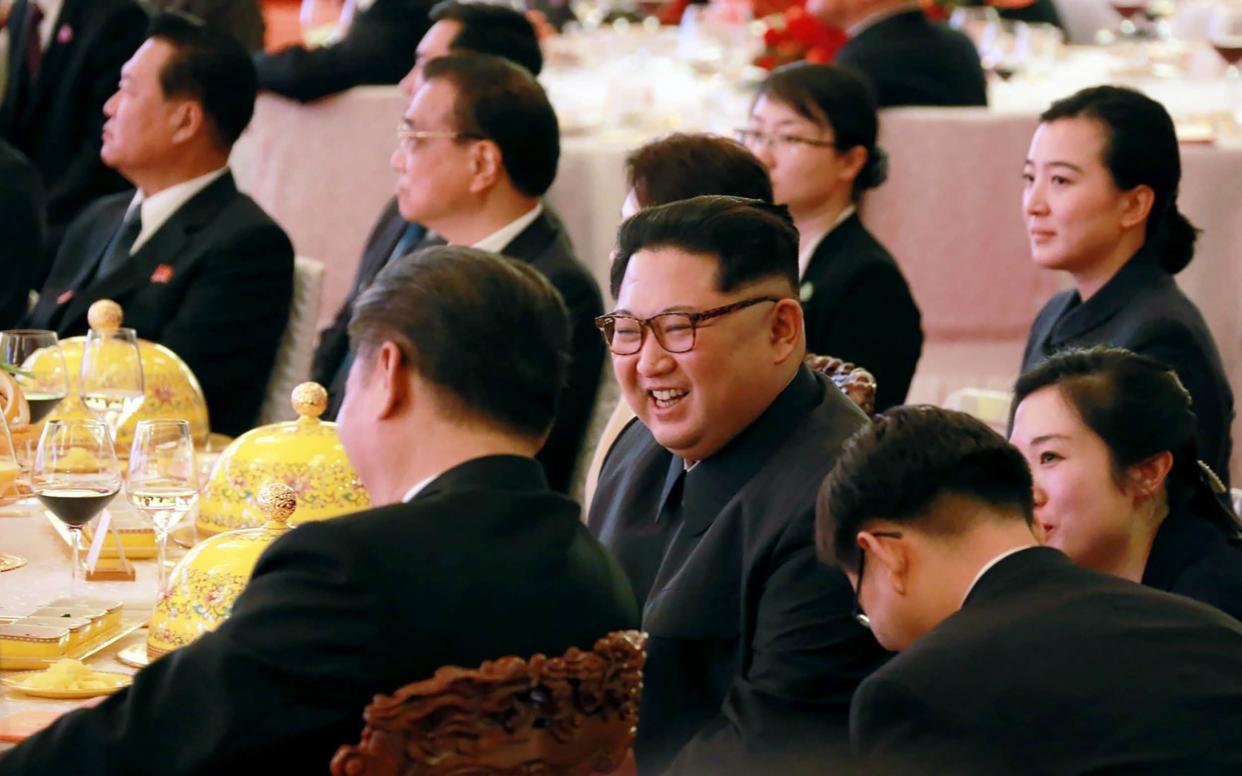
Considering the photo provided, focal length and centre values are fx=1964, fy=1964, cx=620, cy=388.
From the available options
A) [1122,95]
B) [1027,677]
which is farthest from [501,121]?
[1027,677]

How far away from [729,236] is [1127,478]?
62cm

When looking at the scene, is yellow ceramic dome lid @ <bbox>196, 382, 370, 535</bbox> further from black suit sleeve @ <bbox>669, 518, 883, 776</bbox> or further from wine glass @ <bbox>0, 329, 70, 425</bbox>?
black suit sleeve @ <bbox>669, 518, 883, 776</bbox>

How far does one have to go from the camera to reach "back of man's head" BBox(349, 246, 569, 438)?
5.50 ft

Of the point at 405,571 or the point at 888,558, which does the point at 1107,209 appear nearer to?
the point at 888,558

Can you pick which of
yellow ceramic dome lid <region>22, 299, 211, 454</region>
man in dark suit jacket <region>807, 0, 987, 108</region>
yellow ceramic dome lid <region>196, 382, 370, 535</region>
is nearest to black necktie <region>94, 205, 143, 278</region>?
yellow ceramic dome lid <region>22, 299, 211, 454</region>

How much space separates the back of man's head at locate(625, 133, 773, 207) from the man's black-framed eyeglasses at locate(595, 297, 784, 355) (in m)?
0.59

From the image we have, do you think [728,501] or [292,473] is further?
[292,473]

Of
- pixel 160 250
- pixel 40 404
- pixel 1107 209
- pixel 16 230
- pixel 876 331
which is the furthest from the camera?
pixel 16 230

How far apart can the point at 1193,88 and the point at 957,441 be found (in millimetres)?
3909

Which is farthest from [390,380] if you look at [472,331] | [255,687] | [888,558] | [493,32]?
[493,32]

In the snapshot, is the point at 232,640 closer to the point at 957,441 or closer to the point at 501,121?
the point at 957,441

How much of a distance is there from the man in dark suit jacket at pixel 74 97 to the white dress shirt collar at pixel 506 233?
2027 mm

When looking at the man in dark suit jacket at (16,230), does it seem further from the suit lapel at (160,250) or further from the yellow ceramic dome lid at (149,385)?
the yellow ceramic dome lid at (149,385)

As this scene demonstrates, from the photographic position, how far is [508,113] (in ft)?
12.5
